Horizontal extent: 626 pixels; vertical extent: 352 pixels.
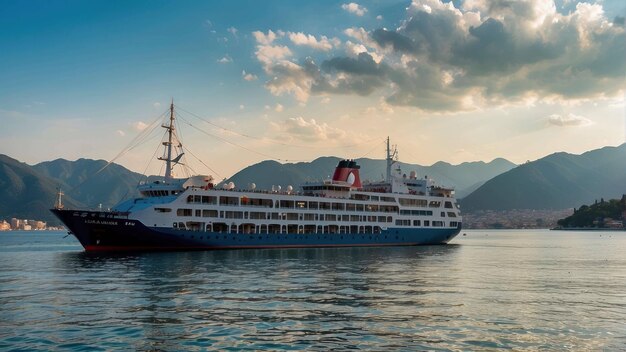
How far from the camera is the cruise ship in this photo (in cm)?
5475

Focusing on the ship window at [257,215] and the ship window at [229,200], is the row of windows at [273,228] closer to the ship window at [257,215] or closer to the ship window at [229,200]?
the ship window at [257,215]

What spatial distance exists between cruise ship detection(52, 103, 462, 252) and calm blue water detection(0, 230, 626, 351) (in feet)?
49.9

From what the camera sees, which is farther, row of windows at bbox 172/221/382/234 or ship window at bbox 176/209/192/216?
row of windows at bbox 172/221/382/234

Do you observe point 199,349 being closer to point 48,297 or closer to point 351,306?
point 351,306

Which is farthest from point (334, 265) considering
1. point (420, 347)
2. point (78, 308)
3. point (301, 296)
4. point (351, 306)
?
point (420, 347)

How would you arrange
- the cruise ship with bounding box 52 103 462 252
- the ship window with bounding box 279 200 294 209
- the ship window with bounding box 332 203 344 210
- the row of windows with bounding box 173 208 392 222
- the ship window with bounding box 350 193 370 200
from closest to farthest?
the cruise ship with bounding box 52 103 462 252
the row of windows with bounding box 173 208 392 222
the ship window with bounding box 279 200 294 209
the ship window with bounding box 332 203 344 210
the ship window with bounding box 350 193 370 200

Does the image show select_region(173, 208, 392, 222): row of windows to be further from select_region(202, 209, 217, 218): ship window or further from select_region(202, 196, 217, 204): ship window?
select_region(202, 196, 217, 204): ship window

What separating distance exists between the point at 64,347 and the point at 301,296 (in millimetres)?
12394

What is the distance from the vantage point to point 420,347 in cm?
1619

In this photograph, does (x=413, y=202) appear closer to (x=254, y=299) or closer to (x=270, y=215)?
(x=270, y=215)

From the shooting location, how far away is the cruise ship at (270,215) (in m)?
54.8

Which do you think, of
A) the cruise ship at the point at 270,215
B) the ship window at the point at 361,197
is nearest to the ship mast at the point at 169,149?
the cruise ship at the point at 270,215

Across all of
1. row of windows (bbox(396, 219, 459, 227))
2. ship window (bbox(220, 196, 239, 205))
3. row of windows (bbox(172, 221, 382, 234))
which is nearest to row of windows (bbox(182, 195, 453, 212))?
ship window (bbox(220, 196, 239, 205))

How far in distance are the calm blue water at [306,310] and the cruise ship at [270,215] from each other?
49.9 ft
